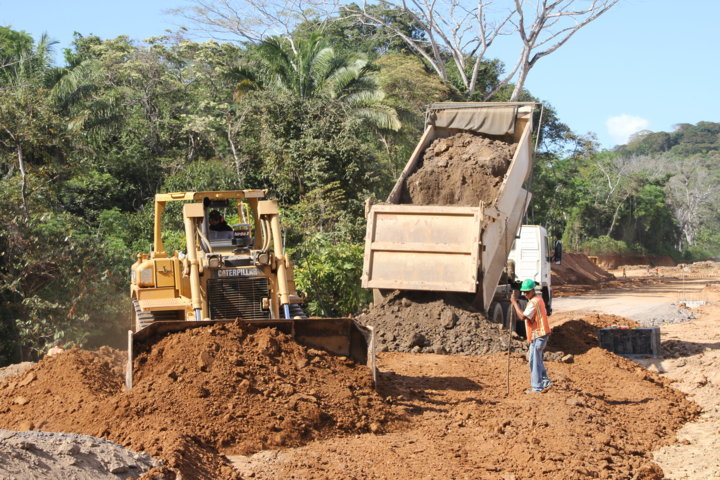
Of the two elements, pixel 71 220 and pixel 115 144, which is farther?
pixel 115 144

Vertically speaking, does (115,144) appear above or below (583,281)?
above

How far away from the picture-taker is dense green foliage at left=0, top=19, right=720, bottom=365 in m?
13.9

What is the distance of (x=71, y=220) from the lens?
15547 mm

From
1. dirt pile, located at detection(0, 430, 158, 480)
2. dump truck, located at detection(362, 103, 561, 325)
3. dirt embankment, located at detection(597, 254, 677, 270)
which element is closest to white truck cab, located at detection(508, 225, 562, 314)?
dump truck, located at detection(362, 103, 561, 325)

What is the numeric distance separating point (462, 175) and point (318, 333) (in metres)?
5.58

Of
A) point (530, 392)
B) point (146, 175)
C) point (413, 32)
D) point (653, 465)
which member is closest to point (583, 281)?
point (413, 32)

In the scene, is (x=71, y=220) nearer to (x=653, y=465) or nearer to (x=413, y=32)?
(x=653, y=465)

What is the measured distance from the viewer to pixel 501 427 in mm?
7941

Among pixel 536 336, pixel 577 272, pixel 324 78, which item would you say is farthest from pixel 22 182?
pixel 577 272

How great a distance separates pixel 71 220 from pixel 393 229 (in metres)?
6.76

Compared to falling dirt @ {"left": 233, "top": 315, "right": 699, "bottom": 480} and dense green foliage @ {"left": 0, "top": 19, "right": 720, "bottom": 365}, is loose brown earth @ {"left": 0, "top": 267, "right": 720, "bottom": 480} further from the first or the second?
dense green foliage @ {"left": 0, "top": 19, "right": 720, "bottom": 365}

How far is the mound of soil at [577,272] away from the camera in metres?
35.2

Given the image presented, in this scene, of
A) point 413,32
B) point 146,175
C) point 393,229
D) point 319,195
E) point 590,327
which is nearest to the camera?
point 393,229

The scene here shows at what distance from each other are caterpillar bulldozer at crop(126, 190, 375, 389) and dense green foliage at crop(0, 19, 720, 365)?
3799 millimetres
